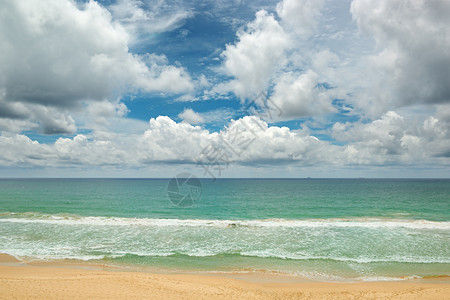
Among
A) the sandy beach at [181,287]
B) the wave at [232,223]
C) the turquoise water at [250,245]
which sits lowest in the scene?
the wave at [232,223]

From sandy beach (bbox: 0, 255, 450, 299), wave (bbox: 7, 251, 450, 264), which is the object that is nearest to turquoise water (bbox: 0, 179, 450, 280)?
wave (bbox: 7, 251, 450, 264)

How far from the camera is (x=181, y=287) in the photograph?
10.6 meters

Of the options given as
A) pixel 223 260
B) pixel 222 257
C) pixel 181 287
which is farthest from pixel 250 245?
pixel 181 287

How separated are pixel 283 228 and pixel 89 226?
18.9 m

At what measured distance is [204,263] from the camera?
1479 cm

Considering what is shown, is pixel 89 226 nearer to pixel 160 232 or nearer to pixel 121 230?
pixel 121 230

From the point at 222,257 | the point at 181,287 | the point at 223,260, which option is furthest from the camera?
the point at 222,257

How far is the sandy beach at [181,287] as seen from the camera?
956cm

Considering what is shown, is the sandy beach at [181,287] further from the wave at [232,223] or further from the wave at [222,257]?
the wave at [232,223]

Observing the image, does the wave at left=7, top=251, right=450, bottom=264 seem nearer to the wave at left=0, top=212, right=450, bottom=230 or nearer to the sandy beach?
the sandy beach

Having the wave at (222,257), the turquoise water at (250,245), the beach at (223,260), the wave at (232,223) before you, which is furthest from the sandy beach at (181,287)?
the wave at (232,223)

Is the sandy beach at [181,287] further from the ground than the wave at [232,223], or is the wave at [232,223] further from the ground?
the sandy beach at [181,287]

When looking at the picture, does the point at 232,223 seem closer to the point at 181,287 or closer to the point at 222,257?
the point at 222,257

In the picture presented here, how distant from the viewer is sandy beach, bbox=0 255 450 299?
31.4 ft
